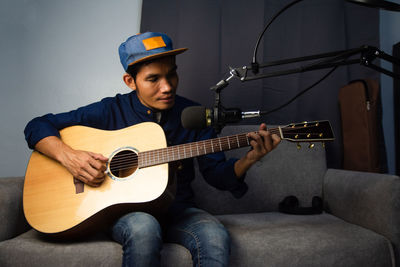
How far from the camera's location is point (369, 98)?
1802mm

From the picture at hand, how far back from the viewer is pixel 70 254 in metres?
1.01

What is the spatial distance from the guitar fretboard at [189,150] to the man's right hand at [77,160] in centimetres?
17

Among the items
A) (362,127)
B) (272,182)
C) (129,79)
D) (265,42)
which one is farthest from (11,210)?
(362,127)

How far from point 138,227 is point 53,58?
151 cm

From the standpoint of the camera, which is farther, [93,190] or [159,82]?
[159,82]

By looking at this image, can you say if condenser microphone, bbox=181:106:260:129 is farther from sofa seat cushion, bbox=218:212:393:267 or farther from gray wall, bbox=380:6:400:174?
gray wall, bbox=380:6:400:174

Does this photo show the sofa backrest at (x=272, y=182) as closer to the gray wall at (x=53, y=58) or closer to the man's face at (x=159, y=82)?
the man's face at (x=159, y=82)

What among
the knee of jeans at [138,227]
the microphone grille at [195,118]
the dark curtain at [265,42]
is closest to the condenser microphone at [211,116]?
the microphone grille at [195,118]

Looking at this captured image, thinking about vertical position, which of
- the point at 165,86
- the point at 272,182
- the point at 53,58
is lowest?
the point at 272,182

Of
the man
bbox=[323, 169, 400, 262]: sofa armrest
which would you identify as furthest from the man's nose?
bbox=[323, 169, 400, 262]: sofa armrest

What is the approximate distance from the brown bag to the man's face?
125 cm

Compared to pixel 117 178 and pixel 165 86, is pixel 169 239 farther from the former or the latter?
pixel 165 86

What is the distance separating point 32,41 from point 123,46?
3.10 ft

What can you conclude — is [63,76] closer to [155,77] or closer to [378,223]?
[155,77]
